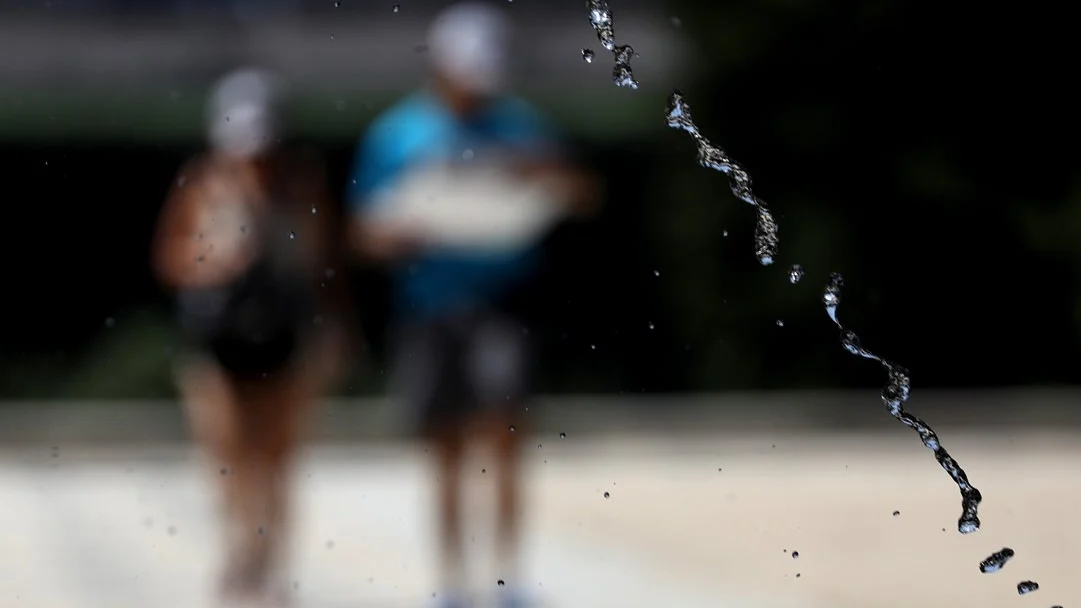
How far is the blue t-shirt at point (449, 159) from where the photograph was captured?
147 inches

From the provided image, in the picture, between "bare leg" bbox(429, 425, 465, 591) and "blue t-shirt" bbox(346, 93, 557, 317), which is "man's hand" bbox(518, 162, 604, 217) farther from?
"bare leg" bbox(429, 425, 465, 591)

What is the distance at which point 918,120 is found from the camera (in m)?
6.79

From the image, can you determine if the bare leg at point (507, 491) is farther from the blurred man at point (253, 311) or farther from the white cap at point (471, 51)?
the white cap at point (471, 51)

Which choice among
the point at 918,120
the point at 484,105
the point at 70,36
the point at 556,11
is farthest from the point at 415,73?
the point at 484,105

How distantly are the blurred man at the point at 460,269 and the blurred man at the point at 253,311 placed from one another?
0.22 m

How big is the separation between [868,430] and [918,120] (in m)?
1.42

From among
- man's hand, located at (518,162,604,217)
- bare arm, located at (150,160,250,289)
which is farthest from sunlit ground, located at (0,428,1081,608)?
bare arm, located at (150,160,250,289)

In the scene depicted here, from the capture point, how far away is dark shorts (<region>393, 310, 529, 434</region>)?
12.3ft

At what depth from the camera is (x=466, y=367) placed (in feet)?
12.3

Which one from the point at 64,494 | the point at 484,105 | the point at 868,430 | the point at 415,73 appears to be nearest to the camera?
the point at 484,105

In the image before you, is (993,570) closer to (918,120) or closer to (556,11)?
(918,120)

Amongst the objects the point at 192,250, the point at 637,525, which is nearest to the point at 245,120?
the point at 192,250

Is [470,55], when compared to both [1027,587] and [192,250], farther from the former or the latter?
[1027,587]

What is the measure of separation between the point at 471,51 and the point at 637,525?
1718 mm
